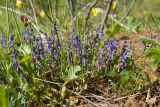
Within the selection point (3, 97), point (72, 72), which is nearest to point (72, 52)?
point (72, 72)

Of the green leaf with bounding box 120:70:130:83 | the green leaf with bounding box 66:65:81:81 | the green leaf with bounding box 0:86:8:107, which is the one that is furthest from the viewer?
the green leaf with bounding box 120:70:130:83

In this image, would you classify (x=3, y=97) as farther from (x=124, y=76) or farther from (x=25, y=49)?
(x=124, y=76)

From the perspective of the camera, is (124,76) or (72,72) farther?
(124,76)

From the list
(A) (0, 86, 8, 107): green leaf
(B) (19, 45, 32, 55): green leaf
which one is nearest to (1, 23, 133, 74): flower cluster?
(B) (19, 45, 32, 55): green leaf

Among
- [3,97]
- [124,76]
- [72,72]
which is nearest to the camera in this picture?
[3,97]

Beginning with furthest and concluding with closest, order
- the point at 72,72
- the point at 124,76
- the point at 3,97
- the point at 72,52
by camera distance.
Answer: the point at 72,52
the point at 124,76
the point at 72,72
the point at 3,97

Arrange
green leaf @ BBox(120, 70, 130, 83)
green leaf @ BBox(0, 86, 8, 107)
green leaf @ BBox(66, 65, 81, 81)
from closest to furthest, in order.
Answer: green leaf @ BBox(0, 86, 8, 107)
green leaf @ BBox(66, 65, 81, 81)
green leaf @ BBox(120, 70, 130, 83)

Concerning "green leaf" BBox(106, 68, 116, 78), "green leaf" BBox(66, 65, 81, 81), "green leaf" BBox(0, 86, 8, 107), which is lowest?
"green leaf" BBox(106, 68, 116, 78)

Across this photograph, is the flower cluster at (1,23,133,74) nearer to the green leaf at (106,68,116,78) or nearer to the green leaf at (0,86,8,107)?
the green leaf at (106,68,116,78)

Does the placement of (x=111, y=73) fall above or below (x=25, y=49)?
below

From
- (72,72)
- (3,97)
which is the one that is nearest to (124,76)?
(72,72)

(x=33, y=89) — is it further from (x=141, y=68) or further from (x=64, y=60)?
(x=141, y=68)

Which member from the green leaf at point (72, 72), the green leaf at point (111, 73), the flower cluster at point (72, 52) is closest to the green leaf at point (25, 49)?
the flower cluster at point (72, 52)
